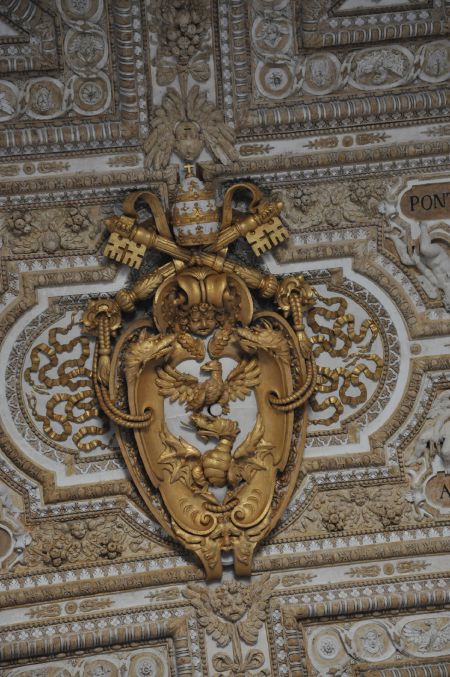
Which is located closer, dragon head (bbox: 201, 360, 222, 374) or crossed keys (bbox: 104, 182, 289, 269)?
crossed keys (bbox: 104, 182, 289, 269)

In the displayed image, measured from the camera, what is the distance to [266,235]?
407 inches

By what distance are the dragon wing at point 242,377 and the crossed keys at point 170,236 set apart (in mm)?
710

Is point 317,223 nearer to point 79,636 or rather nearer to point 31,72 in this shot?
point 31,72

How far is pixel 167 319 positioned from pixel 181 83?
1.46m

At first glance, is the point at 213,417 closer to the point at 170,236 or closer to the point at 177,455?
the point at 177,455

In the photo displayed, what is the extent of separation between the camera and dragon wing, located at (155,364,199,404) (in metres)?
10.5

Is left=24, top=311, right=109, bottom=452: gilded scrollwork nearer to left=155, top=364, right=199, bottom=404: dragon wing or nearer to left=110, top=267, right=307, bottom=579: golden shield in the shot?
left=110, top=267, right=307, bottom=579: golden shield

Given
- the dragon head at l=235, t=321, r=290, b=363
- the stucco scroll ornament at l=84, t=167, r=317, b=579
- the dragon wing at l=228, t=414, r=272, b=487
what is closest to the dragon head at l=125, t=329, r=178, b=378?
the stucco scroll ornament at l=84, t=167, r=317, b=579

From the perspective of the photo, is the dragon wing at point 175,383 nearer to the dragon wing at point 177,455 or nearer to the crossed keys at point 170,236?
the dragon wing at point 177,455

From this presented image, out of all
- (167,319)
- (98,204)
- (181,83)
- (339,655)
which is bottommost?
(339,655)

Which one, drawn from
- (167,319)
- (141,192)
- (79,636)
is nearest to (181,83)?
(141,192)

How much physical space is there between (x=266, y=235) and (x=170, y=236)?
595mm

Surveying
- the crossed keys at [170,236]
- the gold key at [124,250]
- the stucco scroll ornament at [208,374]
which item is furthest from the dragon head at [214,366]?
the gold key at [124,250]

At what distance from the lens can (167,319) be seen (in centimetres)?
1040
